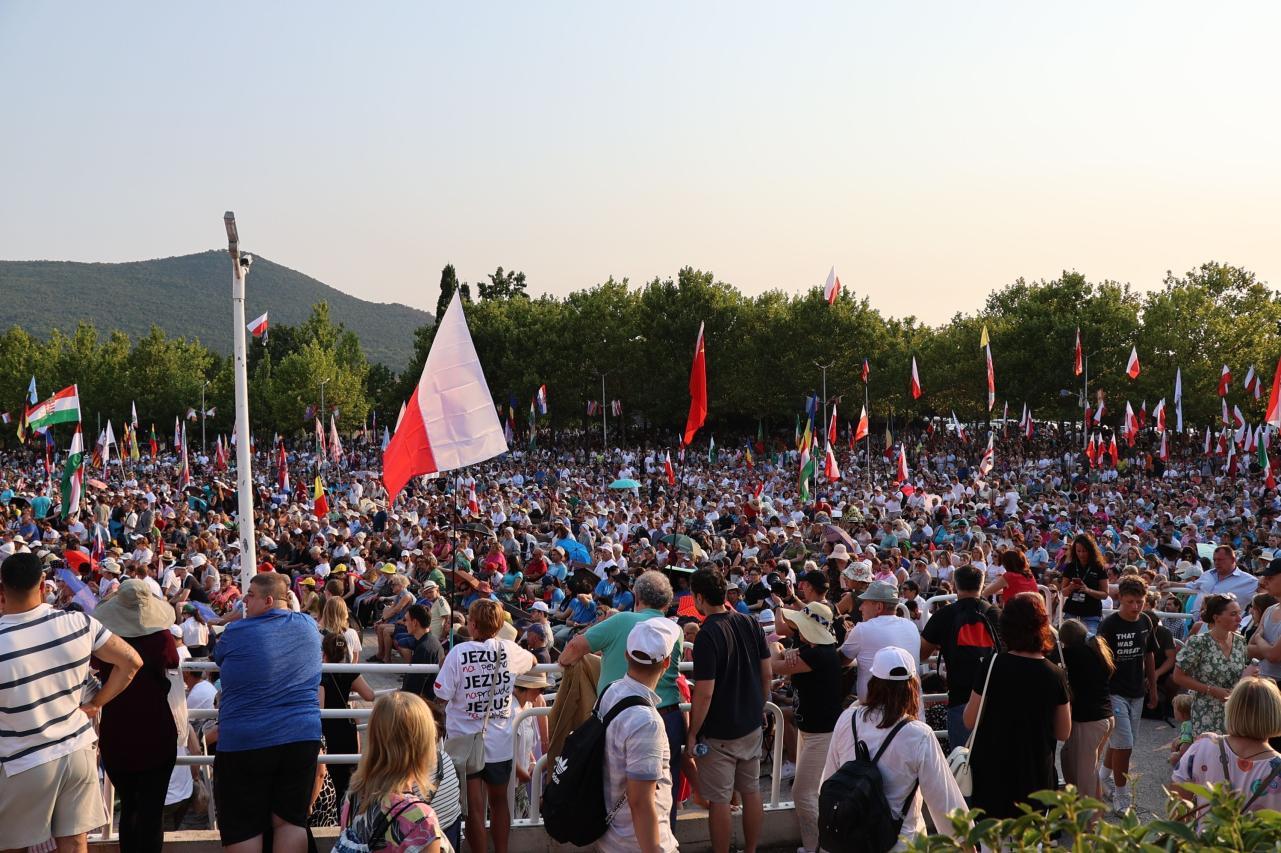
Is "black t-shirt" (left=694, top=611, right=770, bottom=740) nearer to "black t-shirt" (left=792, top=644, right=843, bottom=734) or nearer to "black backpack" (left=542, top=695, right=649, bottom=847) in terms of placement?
"black t-shirt" (left=792, top=644, right=843, bottom=734)

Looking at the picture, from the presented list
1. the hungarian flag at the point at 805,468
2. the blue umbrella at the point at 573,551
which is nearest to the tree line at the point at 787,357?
the hungarian flag at the point at 805,468

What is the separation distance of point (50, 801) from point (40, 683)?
0.46m

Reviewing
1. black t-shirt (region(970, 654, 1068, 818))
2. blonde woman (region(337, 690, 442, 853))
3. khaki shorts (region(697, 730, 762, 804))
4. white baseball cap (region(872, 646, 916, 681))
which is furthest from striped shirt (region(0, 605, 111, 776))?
black t-shirt (region(970, 654, 1068, 818))

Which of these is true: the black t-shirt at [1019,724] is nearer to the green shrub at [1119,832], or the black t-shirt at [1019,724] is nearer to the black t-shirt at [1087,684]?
the black t-shirt at [1087,684]

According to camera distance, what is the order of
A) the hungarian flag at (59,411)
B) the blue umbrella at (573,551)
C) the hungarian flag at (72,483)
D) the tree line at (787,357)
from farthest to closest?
the tree line at (787,357), the hungarian flag at (59,411), the hungarian flag at (72,483), the blue umbrella at (573,551)

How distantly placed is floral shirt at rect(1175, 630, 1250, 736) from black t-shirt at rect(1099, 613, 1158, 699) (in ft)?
1.53

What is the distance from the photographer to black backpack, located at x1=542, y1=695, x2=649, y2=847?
4.18 m

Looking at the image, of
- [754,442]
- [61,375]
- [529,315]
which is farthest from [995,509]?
[61,375]

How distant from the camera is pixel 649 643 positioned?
427cm

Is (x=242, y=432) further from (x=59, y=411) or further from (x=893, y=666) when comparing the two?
(x=59, y=411)

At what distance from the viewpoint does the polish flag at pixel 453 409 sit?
824 cm

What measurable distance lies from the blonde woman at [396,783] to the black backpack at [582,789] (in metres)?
0.67

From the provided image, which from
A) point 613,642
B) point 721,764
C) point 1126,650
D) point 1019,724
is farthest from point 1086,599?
point 613,642

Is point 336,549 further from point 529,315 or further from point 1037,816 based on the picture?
point 529,315
